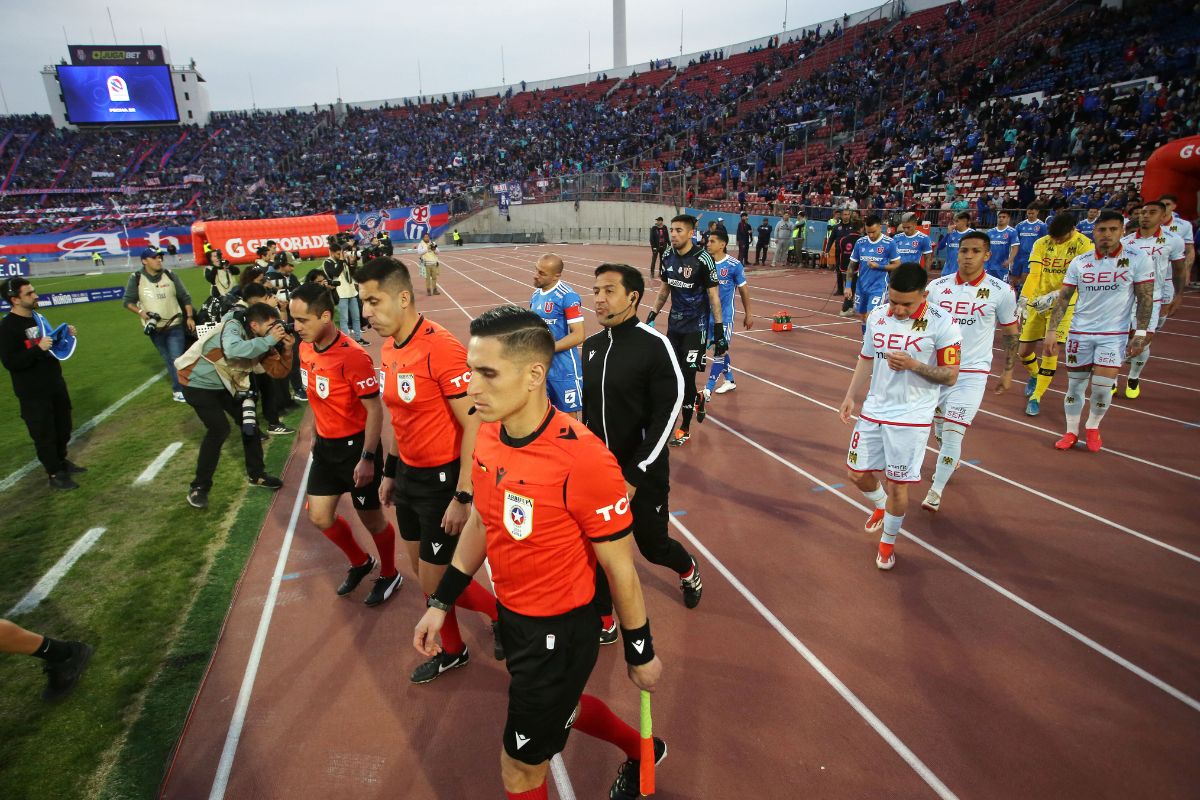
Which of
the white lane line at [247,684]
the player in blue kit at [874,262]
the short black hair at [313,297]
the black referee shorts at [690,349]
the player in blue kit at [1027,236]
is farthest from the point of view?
the player in blue kit at [1027,236]

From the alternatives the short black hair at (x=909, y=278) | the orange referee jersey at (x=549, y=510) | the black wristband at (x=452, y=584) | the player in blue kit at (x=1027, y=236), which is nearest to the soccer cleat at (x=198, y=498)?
the black wristband at (x=452, y=584)

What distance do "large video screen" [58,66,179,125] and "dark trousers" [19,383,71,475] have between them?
6226cm

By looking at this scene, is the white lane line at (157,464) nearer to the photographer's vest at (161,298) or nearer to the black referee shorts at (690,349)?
the photographer's vest at (161,298)

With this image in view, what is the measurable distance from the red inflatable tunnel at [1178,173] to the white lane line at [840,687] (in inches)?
680

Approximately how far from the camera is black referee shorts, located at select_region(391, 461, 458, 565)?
3.67 metres

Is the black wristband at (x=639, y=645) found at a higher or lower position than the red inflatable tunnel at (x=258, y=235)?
lower

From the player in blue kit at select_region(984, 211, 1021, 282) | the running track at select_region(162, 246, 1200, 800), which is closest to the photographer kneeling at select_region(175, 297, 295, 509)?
the running track at select_region(162, 246, 1200, 800)

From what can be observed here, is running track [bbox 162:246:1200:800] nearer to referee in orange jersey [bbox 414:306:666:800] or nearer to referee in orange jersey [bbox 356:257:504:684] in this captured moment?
referee in orange jersey [bbox 356:257:504:684]

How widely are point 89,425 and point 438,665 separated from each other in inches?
346

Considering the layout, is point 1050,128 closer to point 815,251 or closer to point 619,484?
point 815,251

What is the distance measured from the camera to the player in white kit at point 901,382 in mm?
4316

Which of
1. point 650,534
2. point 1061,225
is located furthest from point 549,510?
point 1061,225

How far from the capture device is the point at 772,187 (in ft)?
92.3

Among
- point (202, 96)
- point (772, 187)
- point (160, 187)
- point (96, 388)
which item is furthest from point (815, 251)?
Result: point (202, 96)
